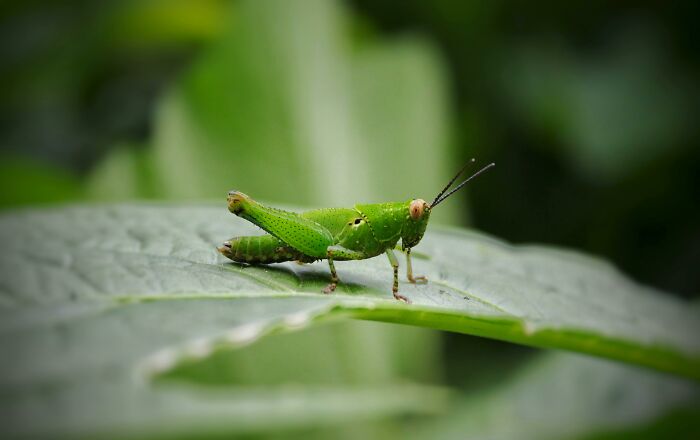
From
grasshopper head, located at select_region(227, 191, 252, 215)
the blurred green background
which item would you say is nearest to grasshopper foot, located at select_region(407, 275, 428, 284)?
grasshopper head, located at select_region(227, 191, 252, 215)

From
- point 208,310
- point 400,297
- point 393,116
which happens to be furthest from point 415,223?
point 393,116

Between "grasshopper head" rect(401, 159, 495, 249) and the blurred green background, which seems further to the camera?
the blurred green background

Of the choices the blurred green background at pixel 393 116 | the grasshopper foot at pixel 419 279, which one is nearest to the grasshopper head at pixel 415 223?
the grasshopper foot at pixel 419 279

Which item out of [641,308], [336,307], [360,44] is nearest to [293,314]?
[336,307]

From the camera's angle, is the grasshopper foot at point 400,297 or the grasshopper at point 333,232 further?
the grasshopper at point 333,232

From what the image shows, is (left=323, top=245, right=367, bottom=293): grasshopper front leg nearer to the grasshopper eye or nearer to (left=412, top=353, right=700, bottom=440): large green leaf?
the grasshopper eye

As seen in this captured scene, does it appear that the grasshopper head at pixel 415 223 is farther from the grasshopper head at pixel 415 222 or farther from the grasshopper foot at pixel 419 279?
the grasshopper foot at pixel 419 279
